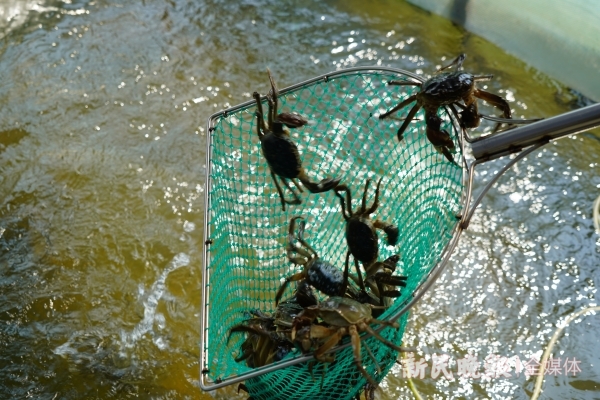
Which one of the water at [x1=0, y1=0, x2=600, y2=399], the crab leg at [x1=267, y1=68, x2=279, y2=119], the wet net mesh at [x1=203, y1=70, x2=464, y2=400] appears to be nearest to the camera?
the wet net mesh at [x1=203, y1=70, x2=464, y2=400]

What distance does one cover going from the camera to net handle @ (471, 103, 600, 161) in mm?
1377

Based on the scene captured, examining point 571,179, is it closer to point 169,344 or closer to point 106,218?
point 169,344

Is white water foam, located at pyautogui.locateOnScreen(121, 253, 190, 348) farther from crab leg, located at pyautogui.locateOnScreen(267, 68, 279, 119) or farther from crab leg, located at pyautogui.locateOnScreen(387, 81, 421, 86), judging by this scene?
crab leg, located at pyautogui.locateOnScreen(387, 81, 421, 86)

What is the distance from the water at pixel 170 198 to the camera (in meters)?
2.80

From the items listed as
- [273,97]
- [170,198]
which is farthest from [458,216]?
[170,198]

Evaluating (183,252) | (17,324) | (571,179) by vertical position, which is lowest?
(17,324)

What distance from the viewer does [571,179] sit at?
12.0ft

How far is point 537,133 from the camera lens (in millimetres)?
1412

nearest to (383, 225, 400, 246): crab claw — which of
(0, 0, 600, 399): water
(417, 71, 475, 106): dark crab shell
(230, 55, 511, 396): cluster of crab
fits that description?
(230, 55, 511, 396): cluster of crab

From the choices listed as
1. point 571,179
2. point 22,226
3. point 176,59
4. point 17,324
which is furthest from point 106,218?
point 571,179

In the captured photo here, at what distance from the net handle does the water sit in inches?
61.8

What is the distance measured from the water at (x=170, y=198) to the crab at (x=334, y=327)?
1.05 m

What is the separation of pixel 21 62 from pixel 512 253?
367cm

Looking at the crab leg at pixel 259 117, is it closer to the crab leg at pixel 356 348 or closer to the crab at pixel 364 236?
the crab at pixel 364 236
